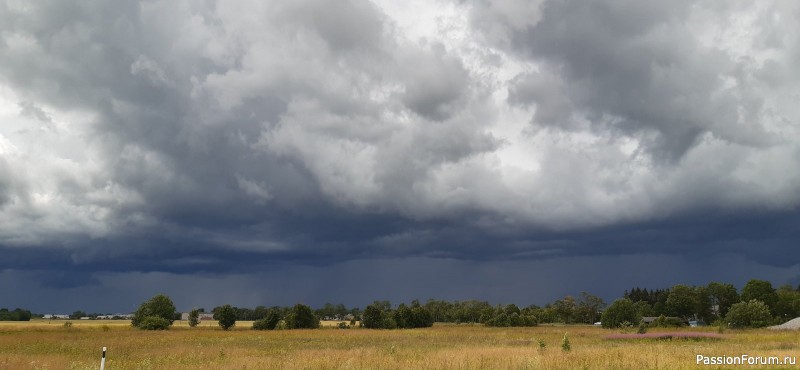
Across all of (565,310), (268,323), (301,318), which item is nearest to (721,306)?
(565,310)

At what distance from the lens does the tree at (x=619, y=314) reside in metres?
103

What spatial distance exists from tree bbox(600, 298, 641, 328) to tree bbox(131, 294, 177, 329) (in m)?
81.6

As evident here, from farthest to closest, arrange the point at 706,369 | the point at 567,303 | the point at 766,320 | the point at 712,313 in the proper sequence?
the point at 567,303
the point at 712,313
the point at 766,320
the point at 706,369

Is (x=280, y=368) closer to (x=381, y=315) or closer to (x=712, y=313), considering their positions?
(x=381, y=315)

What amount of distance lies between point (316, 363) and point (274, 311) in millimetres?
79192

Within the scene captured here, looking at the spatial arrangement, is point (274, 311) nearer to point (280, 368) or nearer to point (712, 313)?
point (280, 368)

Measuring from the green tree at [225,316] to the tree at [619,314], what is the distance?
223 ft

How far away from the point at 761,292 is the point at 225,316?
389ft

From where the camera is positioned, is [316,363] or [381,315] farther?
[381,315]

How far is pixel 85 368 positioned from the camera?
30469 millimetres

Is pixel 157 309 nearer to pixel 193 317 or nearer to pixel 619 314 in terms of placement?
pixel 193 317

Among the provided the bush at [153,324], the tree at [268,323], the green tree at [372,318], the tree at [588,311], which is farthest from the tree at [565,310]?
the bush at [153,324]

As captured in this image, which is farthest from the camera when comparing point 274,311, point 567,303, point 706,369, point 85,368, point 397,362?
point 567,303

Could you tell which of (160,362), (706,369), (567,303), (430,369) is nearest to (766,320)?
(706,369)
